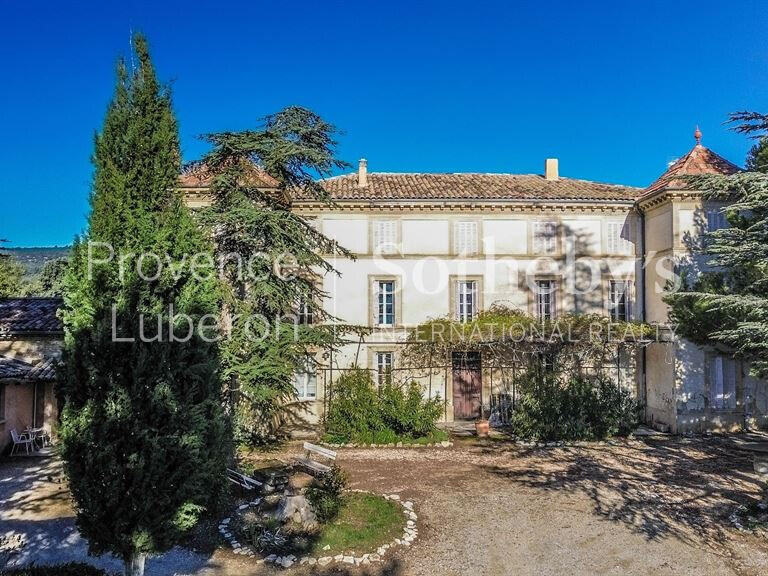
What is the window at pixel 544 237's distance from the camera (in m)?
19.9

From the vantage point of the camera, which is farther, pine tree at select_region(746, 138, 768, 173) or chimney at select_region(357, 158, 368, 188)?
chimney at select_region(357, 158, 368, 188)

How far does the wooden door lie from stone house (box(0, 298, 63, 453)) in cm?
1393

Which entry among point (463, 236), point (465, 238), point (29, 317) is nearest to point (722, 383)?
point (465, 238)

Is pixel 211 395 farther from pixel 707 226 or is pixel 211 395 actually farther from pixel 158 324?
pixel 707 226

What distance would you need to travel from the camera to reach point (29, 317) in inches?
643

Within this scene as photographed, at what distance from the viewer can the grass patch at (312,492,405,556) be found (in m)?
8.62

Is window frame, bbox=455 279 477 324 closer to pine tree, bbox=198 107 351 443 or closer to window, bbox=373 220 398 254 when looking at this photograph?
window, bbox=373 220 398 254

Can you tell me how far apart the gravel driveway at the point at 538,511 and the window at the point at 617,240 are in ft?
25.2

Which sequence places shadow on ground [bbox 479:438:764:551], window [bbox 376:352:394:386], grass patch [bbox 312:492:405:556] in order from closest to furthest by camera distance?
grass patch [bbox 312:492:405:556] → shadow on ground [bbox 479:438:764:551] → window [bbox 376:352:394:386]

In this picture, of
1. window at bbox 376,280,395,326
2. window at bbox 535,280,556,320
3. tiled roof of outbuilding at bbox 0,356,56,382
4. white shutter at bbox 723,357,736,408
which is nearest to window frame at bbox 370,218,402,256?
window at bbox 376,280,395,326

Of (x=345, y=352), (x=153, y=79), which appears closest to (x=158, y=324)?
(x=153, y=79)

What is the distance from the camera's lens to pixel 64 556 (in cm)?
835

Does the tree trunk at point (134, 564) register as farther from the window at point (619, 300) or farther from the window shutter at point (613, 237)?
the window shutter at point (613, 237)

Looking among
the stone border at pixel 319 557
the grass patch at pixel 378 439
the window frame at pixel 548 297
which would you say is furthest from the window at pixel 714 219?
the stone border at pixel 319 557
